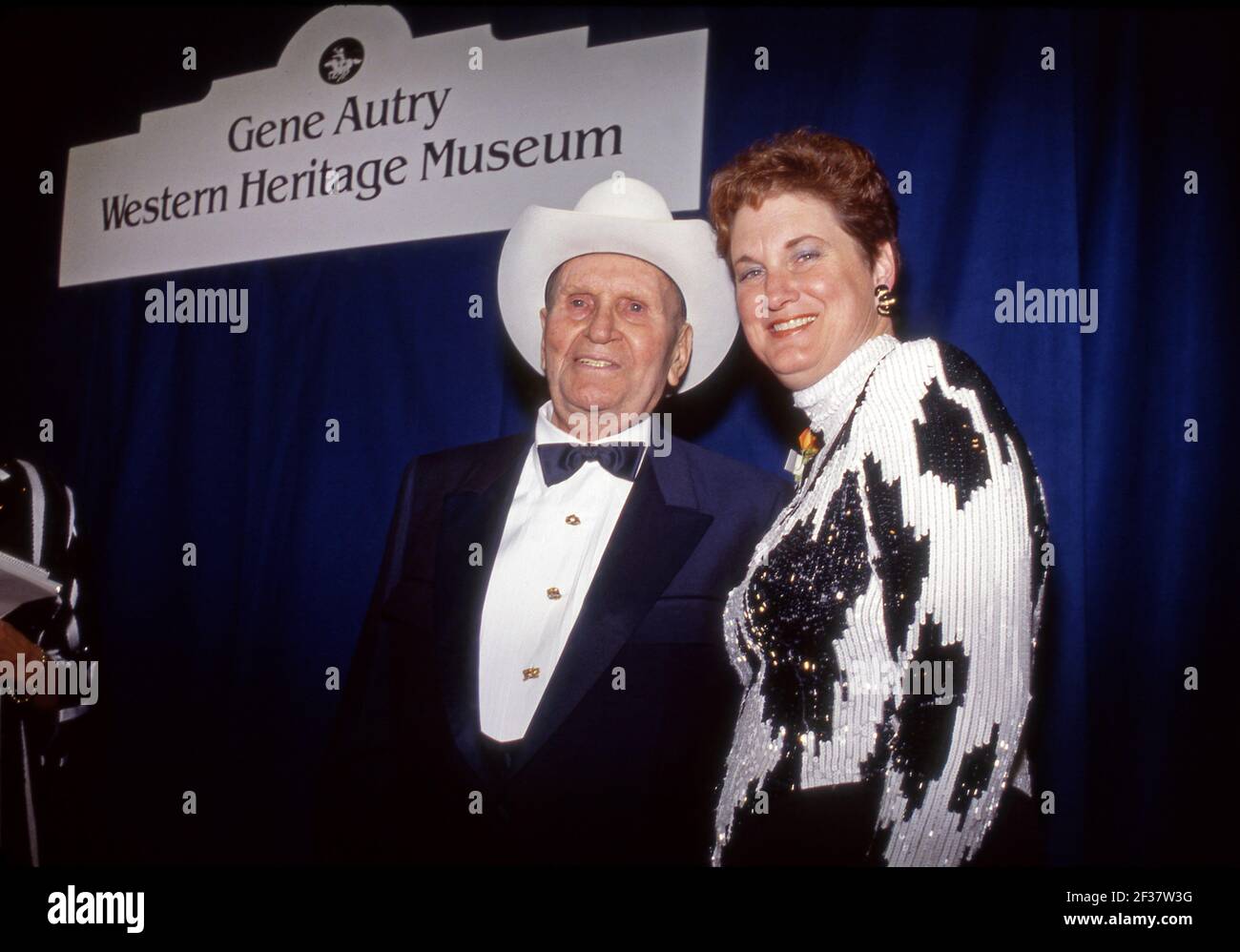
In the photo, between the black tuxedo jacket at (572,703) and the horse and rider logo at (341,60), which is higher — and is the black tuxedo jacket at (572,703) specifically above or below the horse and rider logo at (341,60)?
below

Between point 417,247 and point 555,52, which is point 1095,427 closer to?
point 555,52

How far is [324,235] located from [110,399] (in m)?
0.89

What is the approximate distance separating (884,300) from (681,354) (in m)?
0.47

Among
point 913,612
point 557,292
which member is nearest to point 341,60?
point 557,292

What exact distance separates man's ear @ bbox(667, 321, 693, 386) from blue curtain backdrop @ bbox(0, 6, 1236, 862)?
0.83 feet

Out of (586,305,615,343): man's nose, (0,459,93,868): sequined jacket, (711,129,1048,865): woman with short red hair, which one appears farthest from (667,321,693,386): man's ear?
(0,459,93,868): sequined jacket

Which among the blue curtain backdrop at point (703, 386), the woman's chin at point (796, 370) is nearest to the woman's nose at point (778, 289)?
the woman's chin at point (796, 370)

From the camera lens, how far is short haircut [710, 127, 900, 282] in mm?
1121

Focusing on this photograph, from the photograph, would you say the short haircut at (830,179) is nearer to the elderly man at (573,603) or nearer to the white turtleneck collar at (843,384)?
the white turtleneck collar at (843,384)

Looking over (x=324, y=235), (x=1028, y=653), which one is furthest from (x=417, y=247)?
(x=1028, y=653)

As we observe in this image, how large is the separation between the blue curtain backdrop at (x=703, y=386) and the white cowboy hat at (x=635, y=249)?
0.80ft

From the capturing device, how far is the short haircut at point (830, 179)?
44.1 inches
